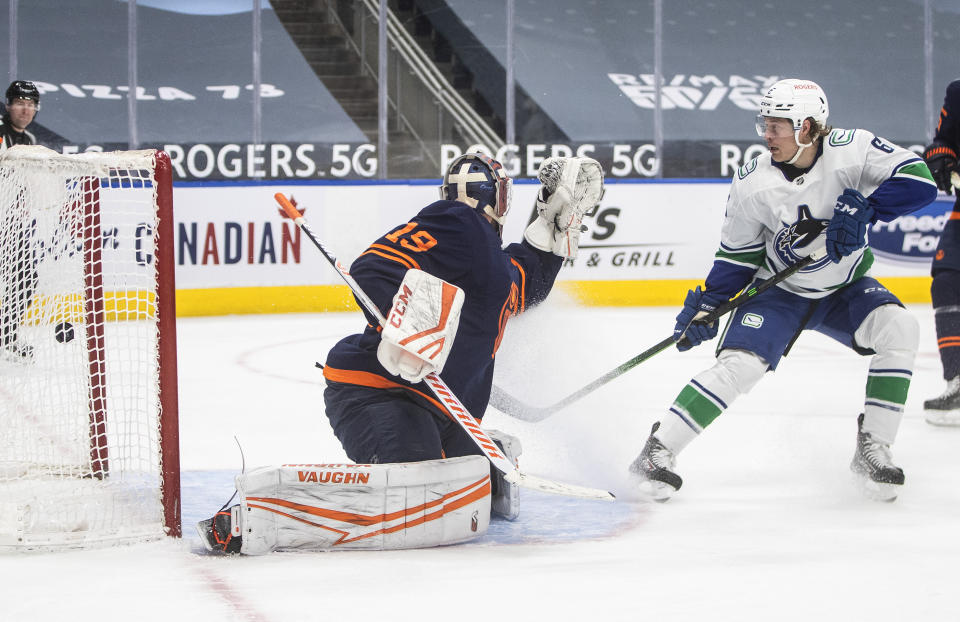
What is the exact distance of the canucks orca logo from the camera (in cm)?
250

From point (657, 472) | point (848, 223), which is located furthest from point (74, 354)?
point (848, 223)

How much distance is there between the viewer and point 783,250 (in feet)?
8.35

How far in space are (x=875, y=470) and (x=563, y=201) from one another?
3.13 ft

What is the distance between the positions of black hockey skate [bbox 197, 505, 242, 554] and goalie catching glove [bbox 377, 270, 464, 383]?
0.39m

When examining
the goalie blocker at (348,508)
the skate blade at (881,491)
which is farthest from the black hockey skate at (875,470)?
the goalie blocker at (348,508)

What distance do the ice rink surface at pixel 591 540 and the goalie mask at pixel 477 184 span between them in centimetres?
64

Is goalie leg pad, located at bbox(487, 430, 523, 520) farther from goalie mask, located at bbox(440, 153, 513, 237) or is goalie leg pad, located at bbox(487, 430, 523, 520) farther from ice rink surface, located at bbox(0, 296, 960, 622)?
goalie mask, located at bbox(440, 153, 513, 237)

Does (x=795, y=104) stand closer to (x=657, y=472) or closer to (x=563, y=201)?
(x=563, y=201)

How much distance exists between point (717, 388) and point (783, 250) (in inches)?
14.6

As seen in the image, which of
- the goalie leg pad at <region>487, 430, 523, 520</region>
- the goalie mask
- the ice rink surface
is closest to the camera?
the ice rink surface

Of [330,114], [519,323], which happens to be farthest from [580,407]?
[330,114]

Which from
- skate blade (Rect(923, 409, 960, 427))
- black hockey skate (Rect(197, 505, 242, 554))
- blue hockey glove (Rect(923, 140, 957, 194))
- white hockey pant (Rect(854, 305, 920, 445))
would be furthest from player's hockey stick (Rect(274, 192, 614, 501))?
blue hockey glove (Rect(923, 140, 957, 194))

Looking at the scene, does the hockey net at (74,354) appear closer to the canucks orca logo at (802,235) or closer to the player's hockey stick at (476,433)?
the player's hockey stick at (476,433)

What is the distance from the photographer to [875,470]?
2.47 metres
